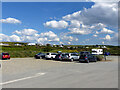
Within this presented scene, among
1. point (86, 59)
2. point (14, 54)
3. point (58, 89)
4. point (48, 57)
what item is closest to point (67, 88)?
point (58, 89)

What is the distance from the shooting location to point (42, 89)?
735 centimetres

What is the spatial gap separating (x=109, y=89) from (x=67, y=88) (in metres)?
2.03

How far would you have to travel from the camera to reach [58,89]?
736cm

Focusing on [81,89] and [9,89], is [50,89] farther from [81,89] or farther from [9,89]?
[9,89]

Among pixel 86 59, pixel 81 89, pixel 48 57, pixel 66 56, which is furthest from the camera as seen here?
pixel 48 57

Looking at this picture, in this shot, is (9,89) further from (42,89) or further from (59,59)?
(59,59)

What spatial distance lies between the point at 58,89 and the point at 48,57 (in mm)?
24456

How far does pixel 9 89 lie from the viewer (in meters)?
7.54

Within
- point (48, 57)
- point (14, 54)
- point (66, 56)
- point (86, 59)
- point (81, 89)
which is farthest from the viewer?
point (14, 54)

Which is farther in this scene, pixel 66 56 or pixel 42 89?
pixel 66 56

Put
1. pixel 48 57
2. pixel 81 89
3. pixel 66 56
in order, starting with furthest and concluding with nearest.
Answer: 1. pixel 48 57
2. pixel 66 56
3. pixel 81 89

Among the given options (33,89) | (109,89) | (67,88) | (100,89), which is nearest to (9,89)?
(33,89)

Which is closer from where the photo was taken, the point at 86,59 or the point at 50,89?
the point at 50,89

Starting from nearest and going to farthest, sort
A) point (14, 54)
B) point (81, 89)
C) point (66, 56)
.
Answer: point (81, 89)
point (66, 56)
point (14, 54)
